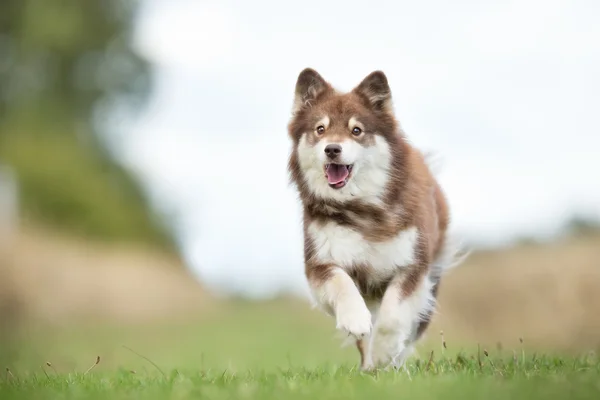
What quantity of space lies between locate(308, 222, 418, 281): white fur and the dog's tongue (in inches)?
13.5

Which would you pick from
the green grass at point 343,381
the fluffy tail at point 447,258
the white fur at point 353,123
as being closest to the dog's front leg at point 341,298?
the green grass at point 343,381

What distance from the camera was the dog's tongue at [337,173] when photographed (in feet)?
21.4

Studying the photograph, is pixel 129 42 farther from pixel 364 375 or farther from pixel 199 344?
pixel 364 375

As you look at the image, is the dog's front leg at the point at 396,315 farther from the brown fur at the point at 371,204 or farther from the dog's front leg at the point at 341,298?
the dog's front leg at the point at 341,298

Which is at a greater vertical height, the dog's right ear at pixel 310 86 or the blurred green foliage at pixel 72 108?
the dog's right ear at pixel 310 86

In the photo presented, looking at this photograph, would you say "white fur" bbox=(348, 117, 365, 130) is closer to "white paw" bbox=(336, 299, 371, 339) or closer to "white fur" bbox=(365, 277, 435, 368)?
"white fur" bbox=(365, 277, 435, 368)

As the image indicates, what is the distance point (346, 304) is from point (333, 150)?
114cm

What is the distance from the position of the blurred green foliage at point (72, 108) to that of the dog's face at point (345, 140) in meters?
17.3

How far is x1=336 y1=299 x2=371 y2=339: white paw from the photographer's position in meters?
6.02

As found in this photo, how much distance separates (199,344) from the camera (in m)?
16.0

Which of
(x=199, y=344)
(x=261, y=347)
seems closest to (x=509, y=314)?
(x=261, y=347)

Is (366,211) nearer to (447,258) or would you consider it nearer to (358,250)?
(358,250)

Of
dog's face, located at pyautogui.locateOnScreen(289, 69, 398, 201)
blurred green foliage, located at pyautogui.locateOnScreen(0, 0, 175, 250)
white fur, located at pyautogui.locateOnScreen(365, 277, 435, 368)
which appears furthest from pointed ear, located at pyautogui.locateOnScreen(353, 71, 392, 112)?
blurred green foliage, located at pyautogui.locateOnScreen(0, 0, 175, 250)

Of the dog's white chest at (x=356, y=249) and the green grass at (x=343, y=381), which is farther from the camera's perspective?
the dog's white chest at (x=356, y=249)
